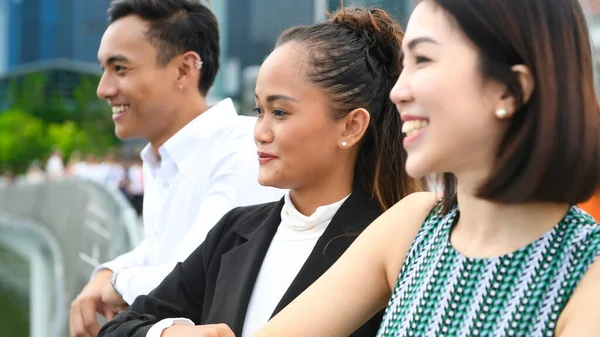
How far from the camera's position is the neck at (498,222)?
1684mm

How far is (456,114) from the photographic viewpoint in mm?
1664

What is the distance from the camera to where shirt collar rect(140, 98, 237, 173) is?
4.02 metres

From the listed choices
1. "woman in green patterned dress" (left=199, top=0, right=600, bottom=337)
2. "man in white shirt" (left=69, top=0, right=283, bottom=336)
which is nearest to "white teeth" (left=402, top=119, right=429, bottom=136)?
"woman in green patterned dress" (left=199, top=0, right=600, bottom=337)

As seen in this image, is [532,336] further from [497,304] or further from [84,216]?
[84,216]

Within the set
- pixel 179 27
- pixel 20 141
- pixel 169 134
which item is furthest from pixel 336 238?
pixel 20 141

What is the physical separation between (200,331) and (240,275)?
0.32 m

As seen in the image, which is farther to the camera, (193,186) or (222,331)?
(193,186)

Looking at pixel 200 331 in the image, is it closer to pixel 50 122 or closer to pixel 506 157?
pixel 506 157

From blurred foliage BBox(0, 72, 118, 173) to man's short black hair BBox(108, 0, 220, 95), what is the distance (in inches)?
1870

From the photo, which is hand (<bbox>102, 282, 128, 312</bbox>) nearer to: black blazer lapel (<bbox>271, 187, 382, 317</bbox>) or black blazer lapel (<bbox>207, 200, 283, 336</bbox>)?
black blazer lapel (<bbox>207, 200, 283, 336</bbox>)

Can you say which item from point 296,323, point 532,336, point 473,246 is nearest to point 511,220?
point 473,246

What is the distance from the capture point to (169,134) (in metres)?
4.29

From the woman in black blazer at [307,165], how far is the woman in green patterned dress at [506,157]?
777 millimetres

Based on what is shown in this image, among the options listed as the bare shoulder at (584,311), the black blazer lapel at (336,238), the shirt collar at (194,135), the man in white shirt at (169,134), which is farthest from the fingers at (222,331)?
the shirt collar at (194,135)
